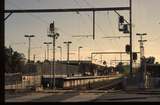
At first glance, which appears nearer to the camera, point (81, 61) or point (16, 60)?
point (16, 60)

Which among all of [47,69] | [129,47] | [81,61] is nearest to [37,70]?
[47,69]

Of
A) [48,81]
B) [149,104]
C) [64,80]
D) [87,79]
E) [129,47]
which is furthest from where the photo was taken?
[87,79]

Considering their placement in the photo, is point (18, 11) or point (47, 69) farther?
point (47, 69)

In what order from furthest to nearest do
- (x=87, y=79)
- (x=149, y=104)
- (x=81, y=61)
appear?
(x=81, y=61)
(x=87, y=79)
(x=149, y=104)

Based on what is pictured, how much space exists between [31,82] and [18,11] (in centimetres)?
5593

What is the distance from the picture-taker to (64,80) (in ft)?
319

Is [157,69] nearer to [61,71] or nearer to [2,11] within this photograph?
[61,71]

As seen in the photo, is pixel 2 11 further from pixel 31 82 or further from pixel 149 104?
pixel 31 82

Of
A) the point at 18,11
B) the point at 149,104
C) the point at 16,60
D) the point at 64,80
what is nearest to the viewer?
the point at 149,104

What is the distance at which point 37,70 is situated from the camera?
10969 centimetres

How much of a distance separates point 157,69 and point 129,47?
76.2 meters

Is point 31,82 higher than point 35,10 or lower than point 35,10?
lower

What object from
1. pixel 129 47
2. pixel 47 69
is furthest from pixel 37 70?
pixel 129 47

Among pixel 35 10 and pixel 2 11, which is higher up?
pixel 35 10
